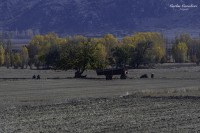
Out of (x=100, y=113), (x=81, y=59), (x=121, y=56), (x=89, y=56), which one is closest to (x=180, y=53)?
(x=121, y=56)

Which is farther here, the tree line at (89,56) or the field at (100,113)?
the tree line at (89,56)

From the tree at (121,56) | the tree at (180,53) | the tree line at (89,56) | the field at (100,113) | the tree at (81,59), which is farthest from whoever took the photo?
the tree at (180,53)

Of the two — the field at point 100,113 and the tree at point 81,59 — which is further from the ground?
the tree at point 81,59

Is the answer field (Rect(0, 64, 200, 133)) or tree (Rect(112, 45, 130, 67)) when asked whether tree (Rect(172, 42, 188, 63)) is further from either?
field (Rect(0, 64, 200, 133))

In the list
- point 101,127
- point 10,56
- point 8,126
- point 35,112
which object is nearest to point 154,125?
point 101,127

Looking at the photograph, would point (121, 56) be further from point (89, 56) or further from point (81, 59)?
point (81, 59)

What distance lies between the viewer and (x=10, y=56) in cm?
19250

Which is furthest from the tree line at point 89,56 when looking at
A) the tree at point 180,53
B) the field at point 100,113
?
the field at point 100,113

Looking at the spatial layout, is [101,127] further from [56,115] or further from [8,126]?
[56,115]

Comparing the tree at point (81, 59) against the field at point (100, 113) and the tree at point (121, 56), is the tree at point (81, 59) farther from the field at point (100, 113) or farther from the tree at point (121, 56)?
the tree at point (121, 56)

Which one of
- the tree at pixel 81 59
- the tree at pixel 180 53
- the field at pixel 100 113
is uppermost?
the tree at pixel 180 53

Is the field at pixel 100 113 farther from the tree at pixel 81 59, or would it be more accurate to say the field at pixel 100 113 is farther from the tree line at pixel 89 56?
the tree line at pixel 89 56

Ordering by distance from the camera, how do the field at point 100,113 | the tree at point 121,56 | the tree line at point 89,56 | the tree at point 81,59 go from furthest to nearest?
the tree at point 121,56 < the tree line at point 89,56 < the tree at point 81,59 < the field at point 100,113

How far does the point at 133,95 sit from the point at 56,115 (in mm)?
18149
